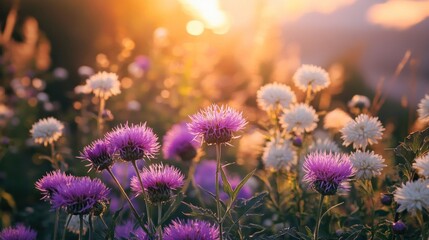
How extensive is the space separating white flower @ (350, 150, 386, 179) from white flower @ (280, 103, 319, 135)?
0.57m

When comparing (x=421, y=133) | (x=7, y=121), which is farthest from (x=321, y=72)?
(x=7, y=121)

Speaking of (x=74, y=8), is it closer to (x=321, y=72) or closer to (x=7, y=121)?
(x=7, y=121)

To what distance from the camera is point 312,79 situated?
2.74 metres

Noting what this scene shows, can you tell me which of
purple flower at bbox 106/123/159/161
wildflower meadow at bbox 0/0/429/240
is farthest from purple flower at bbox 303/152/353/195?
purple flower at bbox 106/123/159/161

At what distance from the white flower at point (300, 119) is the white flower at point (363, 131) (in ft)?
1.33

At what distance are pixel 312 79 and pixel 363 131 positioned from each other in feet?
2.33

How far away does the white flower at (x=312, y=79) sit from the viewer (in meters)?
2.73

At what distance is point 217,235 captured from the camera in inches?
66.3

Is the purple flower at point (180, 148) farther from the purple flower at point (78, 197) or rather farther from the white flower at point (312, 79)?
the purple flower at point (78, 197)

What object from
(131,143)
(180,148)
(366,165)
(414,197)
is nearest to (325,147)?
(366,165)

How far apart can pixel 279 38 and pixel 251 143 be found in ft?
21.9

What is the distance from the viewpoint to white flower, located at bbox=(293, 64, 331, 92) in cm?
273

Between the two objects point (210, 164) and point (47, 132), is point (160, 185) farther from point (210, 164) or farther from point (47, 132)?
point (210, 164)

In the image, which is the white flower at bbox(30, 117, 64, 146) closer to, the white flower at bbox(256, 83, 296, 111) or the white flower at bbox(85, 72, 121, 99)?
the white flower at bbox(85, 72, 121, 99)
